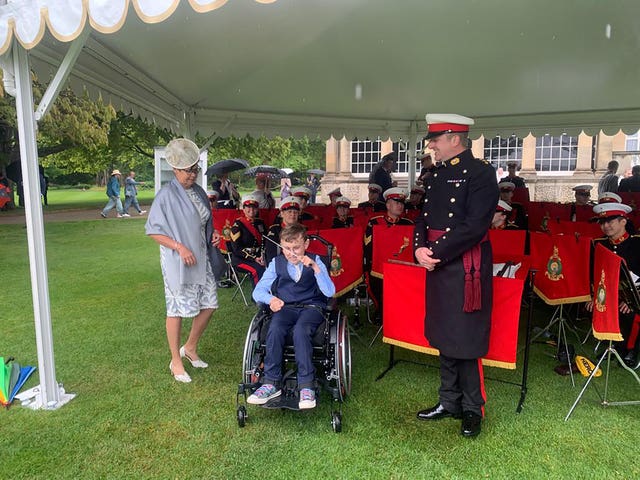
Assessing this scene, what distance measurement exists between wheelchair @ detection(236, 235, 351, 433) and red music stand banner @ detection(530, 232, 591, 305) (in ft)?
6.26

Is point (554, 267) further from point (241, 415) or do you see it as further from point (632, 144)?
point (632, 144)

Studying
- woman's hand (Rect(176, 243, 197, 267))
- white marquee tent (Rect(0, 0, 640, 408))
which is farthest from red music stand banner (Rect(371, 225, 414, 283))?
white marquee tent (Rect(0, 0, 640, 408))

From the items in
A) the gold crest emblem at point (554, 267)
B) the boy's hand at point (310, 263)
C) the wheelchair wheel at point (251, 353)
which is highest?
the boy's hand at point (310, 263)

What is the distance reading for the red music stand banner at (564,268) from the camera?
372 centimetres

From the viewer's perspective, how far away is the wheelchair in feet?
9.72

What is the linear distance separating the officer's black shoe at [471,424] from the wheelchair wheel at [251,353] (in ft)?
4.41

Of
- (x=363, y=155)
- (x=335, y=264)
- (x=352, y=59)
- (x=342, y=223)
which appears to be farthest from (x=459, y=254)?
(x=363, y=155)

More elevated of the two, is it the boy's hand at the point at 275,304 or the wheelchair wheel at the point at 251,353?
the boy's hand at the point at 275,304

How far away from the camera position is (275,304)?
315 centimetres

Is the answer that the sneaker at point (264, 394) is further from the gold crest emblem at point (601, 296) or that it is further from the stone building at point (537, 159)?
the stone building at point (537, 159)

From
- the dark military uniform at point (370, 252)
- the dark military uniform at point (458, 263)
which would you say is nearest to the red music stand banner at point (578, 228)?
the dark military uniform at point (370, 252)

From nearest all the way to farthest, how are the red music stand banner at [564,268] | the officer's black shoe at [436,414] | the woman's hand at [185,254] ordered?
1. the officer's black shoe at [436,414]
2. the woman's hand at [185,254]
3. the red music stand banner at [564,268]

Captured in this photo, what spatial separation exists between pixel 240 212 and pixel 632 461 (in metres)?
4.96

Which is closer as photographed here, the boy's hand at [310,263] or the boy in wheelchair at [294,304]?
the boy in wheelchair at [294,304]
